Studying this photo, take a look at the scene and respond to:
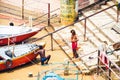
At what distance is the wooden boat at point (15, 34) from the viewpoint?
1730 cm

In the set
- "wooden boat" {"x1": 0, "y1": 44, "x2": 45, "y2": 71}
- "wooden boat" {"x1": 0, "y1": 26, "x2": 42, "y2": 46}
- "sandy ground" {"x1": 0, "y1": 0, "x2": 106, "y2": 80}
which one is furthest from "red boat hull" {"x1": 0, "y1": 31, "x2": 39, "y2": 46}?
"sandy ground" {"x1": 0, "y1": 0, "x2": 106, "y2": 80}

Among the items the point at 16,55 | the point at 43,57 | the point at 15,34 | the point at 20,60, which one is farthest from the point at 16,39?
the point at 43,57

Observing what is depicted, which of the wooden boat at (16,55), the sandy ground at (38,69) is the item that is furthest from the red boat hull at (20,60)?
the sandy ground at (38,69)

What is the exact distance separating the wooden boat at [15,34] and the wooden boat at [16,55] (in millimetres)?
1011

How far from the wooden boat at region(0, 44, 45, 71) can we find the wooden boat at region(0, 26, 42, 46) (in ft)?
3.32

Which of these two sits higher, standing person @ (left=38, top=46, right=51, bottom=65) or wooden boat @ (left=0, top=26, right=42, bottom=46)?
wooden boat @ (left=0, top=26, right=42, bottom=46)

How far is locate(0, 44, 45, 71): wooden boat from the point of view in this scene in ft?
50.0

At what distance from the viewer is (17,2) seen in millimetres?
22734

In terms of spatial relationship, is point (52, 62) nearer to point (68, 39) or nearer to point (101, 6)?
point (68, 39)

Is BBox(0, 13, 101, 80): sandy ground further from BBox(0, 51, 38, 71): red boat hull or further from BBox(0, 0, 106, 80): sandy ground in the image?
BBox(0, 51, 38, 71): red boat hull

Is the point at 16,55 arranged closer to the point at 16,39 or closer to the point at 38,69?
the point at 38,69

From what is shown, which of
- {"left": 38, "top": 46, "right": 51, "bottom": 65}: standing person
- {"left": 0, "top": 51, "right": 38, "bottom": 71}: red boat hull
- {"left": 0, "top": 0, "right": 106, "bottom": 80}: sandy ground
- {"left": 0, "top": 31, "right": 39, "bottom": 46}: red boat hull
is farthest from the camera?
{"left": 0, "top": 31, "right": 39, "bottom": 46}: red boat hull

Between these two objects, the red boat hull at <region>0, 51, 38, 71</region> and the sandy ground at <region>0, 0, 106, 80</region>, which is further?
the red boat hull at <region>0, 51, 38, 71</region>

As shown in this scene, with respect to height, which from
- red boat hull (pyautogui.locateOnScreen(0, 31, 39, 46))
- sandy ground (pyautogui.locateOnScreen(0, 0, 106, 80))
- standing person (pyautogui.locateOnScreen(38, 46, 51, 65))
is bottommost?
sandy ground (pyautogui.locateOnScreen(0, 0, 106, 80))
